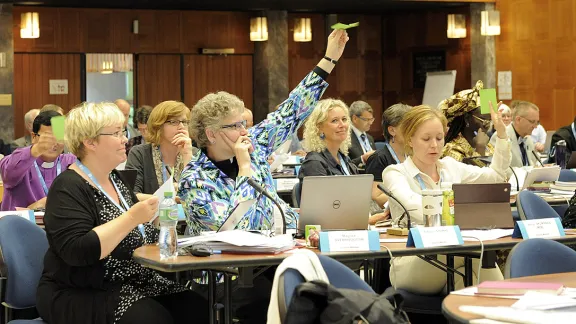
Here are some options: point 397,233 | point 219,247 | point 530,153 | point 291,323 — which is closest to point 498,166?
point 397,233

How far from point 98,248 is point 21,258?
70cm

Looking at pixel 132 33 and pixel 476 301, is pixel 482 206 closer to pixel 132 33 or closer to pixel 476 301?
pixel 476 301

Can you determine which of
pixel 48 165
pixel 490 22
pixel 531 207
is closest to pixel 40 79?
pixel 490 22

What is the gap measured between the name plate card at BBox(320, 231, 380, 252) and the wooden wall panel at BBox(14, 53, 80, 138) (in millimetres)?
11789

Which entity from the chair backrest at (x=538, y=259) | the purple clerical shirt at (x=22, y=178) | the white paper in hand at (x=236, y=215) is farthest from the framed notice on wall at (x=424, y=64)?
the chair backrest at (x=538, y=259)

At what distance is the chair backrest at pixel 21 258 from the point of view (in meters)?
4.11

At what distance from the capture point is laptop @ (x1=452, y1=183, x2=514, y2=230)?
170 inches

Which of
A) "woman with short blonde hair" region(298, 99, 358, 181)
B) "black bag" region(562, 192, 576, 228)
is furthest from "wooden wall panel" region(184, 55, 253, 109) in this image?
"black bag" region(562, 192, 576, 228)

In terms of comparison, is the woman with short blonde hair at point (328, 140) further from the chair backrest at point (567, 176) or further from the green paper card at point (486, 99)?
the chair backrest at point (567, 176)

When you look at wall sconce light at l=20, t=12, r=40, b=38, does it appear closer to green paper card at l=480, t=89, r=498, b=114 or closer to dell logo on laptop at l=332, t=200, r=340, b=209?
green paper card at l=480, t=89, r=498, b=114

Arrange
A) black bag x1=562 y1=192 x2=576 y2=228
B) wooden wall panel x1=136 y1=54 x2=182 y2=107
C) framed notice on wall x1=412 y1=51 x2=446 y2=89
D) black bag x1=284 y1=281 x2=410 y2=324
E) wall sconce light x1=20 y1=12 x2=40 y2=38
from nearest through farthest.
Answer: black bag x1=284 y1=281 x2=410 y2=324, black bag x1=562 y1=192 x2=576 y2=228, wall sconce light x1=20 y1=12 x2=40 y2=38, wooden wall panel x1=136 y1=54 x2=182 y2=107, framed notice on wall x1=412 y1=51 x2=446 y2=89

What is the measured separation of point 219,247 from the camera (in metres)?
3.73

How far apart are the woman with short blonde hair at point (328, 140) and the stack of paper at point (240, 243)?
2.16 meters

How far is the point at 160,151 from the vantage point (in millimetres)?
6387
